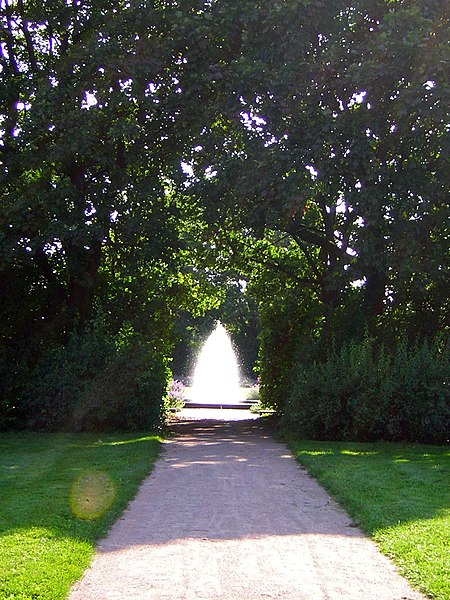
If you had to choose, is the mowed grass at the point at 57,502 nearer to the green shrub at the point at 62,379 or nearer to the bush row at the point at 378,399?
the green shrub at the point at 62,379

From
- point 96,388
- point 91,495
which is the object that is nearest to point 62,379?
point 96,388

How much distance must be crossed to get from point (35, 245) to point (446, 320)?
1098cm

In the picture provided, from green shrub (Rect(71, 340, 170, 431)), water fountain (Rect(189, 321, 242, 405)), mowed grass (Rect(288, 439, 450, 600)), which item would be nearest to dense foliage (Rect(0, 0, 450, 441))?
green shrub (Rect(71, 340, 170, 431))

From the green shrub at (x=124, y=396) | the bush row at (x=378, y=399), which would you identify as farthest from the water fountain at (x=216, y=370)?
the bush row at (x=378, y=399)

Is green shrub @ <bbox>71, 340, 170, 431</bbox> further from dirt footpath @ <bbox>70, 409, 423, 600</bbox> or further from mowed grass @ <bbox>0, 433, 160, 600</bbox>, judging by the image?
dirt footpath @ <bbox>70, 409, 423, 600</bbox>

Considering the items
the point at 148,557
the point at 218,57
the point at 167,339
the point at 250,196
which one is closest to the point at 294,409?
the point at 250,196

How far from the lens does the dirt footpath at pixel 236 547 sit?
5.50 m

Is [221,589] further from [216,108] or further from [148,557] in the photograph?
[216,108]

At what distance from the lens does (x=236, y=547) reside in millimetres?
6758

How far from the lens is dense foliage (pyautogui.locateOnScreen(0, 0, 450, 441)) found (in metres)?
17.0

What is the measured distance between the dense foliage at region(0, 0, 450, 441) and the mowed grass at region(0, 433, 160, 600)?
434cm

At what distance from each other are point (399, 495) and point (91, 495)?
3.78m

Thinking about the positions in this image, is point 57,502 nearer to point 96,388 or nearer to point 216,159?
point 96,388

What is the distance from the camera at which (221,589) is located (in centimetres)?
548
